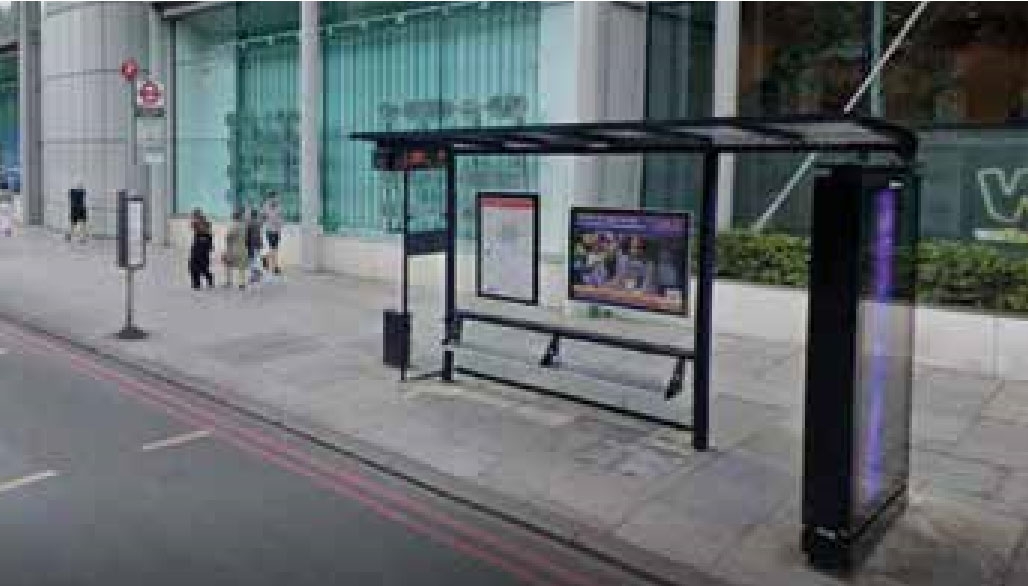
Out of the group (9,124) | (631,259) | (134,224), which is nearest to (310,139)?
(134,224)

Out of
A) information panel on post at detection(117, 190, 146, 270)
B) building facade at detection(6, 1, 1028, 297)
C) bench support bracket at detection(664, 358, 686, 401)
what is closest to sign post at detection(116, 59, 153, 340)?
information panel on post at detection(117, 190, 146, 270)

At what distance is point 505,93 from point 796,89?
4.72m

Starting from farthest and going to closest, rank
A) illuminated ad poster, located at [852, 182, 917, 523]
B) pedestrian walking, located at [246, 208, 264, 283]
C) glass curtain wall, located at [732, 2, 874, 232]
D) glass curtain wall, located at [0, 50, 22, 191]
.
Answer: glass curtain wall, located at [0, 50, 22, 191]
pedestrian walking, located at [246, 208, 264, 283]
glass curtain wall, located at [732, 2, 874, 232]
illuminated ad poster, located at [852, 182, 917, 523]

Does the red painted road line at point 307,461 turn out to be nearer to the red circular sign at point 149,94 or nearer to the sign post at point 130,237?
the sign post at point 130,237

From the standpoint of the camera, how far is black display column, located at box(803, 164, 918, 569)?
5941mm

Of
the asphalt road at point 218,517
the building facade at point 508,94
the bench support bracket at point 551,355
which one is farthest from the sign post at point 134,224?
the bench support bracket at point 551,355

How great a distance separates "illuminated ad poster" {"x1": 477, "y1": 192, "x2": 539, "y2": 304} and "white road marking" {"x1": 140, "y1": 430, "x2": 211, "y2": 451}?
9.51 feet

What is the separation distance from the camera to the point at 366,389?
10.3m

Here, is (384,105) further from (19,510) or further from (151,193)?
(19,510)

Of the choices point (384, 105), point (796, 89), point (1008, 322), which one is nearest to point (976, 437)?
point (1008, 322)

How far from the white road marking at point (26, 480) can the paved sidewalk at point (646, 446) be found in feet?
6.91

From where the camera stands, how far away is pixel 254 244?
58.7 feet

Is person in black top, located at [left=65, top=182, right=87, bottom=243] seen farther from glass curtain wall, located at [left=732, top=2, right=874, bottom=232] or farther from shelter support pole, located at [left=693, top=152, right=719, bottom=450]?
shelter support pole, located at [left=693, top=152, right=719, bottom=450]

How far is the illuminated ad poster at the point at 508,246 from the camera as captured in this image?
978 cm
